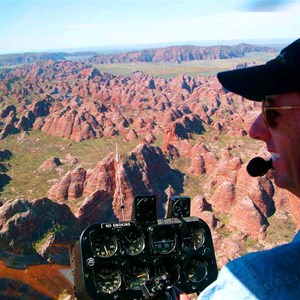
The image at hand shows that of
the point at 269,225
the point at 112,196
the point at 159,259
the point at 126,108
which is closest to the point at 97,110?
the point at 126,108

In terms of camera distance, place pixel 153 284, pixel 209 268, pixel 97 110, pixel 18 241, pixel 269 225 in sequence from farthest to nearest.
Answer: pixel 97 110 < pixel 269 225 < pixel 18 241 < pixel 209 268 < pixel 153 284

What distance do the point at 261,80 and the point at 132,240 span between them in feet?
11.4

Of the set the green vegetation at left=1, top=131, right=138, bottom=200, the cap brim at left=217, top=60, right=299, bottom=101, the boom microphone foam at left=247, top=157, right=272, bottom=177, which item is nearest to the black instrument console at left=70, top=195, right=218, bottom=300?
the boom microphone foam at left=247, top=157, right=272, bottom=177

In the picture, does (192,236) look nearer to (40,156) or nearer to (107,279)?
(107,279)

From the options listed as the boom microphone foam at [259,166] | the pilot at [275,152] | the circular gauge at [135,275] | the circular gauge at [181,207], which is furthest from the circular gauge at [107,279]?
the pilot at [275,152]

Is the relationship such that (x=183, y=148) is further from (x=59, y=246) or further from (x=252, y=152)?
(x=59, y=246)

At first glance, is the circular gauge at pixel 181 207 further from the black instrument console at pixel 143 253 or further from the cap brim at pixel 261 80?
the cap brim at pixel 261 80

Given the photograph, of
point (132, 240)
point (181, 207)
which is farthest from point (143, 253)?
point (181, 207)

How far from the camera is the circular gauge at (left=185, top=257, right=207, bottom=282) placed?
16.9 feet

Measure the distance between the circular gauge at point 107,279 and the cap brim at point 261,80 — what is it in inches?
122

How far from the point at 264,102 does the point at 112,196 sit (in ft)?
123

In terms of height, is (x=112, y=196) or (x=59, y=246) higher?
(x=59, y=246)

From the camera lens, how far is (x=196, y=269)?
5238mm

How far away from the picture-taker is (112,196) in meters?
39.3
